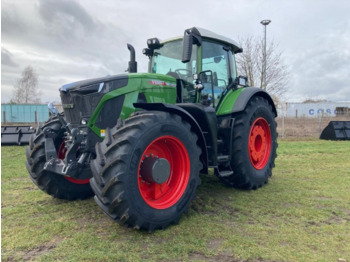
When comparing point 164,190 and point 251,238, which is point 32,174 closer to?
point 164,190

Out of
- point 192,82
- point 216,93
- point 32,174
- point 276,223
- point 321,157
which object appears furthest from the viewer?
point 321,157

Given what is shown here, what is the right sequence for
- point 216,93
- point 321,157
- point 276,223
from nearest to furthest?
point 276,223
point 216,93
point 321,157

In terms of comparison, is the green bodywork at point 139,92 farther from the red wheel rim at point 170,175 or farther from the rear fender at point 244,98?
the rear fender at point 244,98

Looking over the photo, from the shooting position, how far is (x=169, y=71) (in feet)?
16.4

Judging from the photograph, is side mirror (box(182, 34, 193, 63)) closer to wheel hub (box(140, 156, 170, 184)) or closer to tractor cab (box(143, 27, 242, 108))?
tractor cab (box(143, 27, 242, 108))

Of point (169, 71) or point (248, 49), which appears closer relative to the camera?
point (169, 71)

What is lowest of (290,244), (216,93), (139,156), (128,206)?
(290,244)

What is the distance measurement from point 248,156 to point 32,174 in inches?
134

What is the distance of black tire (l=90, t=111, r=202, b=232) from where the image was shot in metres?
2.97

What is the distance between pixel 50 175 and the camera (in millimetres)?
4223

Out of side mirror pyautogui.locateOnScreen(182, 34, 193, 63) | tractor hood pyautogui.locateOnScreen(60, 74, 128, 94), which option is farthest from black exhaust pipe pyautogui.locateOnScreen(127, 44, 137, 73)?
side mirror pyautogui.locateOnScreen(182, 34, 193, 63)

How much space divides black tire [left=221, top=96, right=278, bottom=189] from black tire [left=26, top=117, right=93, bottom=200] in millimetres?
2432

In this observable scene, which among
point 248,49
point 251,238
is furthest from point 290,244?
point 248,49

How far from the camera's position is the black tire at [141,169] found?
2973 mm
